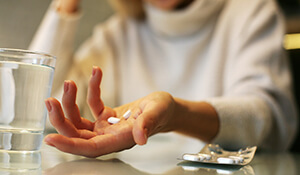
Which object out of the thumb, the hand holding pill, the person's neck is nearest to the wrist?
the person's neck

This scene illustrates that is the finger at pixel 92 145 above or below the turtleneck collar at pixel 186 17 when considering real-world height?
below

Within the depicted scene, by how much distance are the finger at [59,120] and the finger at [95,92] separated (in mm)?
58

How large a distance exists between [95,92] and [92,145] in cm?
9

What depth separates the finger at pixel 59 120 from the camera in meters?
0.41

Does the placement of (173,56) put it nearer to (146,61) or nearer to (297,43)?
(146,61)

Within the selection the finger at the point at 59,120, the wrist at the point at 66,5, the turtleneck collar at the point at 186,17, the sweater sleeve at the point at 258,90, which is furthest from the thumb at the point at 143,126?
the wrist at the point at 66,5

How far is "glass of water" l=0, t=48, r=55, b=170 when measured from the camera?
1.41 feet

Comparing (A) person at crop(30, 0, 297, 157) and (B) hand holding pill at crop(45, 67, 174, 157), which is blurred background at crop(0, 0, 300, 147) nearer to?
(A) person at crop(30, 0, 297, 157)

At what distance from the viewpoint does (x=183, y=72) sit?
1254 mm

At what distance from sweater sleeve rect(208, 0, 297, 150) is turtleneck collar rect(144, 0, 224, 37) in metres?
0.12

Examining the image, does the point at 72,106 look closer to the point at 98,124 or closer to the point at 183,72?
the point at 98,124

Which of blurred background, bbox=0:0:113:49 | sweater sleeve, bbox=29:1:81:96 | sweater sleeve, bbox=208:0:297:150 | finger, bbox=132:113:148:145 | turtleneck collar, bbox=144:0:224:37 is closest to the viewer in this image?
finger, bbox=132:113:148:145

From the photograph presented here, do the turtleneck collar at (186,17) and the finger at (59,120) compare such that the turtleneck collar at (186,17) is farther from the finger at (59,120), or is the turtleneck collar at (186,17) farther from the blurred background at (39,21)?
the finger at (59,120)

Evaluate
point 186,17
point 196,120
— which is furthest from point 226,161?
point 186,17
